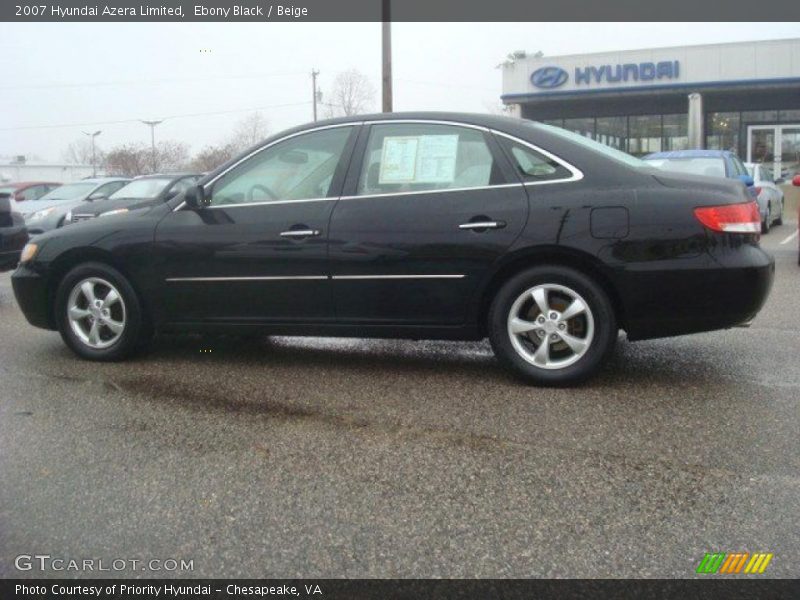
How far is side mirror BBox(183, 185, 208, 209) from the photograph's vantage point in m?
5.22

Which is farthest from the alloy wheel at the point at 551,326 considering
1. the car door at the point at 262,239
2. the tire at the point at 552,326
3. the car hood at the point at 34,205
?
the car hood at the point at 34,205

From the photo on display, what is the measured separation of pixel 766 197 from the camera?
566 inches

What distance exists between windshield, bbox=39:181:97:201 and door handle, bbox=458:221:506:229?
1369 centimetres

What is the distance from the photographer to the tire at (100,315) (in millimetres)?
5422

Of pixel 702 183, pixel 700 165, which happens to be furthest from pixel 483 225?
pixel 700 165

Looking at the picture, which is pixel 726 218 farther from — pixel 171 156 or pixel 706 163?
pixel 171 156

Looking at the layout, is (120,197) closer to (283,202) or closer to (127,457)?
(283,202)

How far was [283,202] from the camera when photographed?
201 inches

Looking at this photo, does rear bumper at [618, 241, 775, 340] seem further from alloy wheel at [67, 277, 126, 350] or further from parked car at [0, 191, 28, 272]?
parked car at [0, 191, 28, 272]

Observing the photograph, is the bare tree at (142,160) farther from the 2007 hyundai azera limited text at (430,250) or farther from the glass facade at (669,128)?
the 2007 hyundai azera limited text at (430,250)

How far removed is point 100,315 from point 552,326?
9.69 ft

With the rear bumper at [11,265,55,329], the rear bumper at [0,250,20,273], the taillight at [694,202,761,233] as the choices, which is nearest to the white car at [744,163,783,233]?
the taillight at [694,202,761,233]
